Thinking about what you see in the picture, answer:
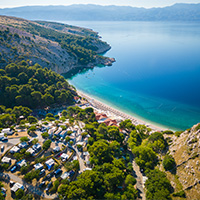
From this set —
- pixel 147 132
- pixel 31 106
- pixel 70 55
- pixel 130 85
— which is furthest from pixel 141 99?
pixel 70 55

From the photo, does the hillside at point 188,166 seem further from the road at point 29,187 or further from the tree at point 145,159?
the road at point 29,187

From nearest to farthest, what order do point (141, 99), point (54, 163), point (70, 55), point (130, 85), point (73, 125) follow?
point (54, 163) → point (73, 125) → point (141, 99) → point (130, 85) → point (70, 55)

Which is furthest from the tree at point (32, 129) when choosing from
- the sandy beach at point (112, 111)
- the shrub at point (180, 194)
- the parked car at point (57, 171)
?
the shrub at point (180, 194)

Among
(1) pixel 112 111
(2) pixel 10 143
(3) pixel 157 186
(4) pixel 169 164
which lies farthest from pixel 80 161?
(1) pixel 112 111

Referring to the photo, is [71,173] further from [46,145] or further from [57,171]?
[46,145]

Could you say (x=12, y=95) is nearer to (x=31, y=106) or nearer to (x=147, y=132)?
(x=31, y=106)

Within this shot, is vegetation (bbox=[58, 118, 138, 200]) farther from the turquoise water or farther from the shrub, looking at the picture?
the turquoise water

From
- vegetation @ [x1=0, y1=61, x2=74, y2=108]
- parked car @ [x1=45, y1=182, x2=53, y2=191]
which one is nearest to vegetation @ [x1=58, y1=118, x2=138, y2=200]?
parked car @ [x1=45, y1=182, x2=53, y2=191]
